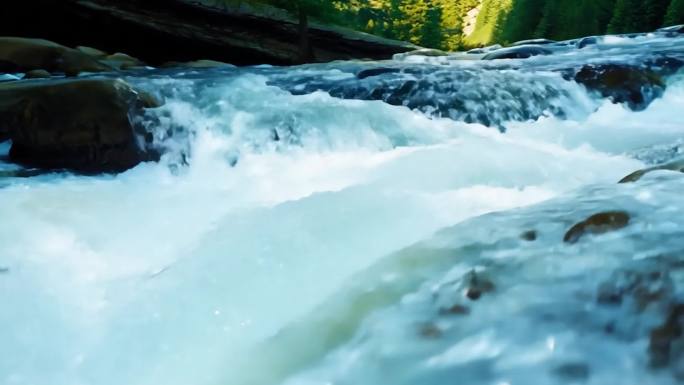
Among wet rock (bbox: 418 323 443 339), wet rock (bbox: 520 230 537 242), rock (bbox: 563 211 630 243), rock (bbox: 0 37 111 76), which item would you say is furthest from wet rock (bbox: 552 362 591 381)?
rock (bbox: 0 37 111 76)

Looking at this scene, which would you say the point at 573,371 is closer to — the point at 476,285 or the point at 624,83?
the point at 476,285

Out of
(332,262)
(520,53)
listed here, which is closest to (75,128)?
(332,262)

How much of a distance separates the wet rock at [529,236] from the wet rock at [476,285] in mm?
406

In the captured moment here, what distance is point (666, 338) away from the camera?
5.06 feet

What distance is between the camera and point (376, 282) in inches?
93.9

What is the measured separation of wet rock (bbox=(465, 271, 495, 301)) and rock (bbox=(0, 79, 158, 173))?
10.5 ft

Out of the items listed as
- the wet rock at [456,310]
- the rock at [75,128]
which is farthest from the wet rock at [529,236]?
the rock at [75,128]

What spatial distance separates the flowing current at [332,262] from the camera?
178 centimetres

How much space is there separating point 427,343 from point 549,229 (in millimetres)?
1004

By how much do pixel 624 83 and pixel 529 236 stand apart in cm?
578

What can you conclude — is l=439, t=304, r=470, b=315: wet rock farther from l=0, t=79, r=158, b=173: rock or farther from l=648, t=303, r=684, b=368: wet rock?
l=0, t=79, r=158, b=173: rock

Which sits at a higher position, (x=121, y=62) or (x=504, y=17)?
(x=504, y=17)

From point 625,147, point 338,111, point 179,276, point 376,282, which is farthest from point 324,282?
point 625,147

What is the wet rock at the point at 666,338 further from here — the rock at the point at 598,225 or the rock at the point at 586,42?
the rock at the point at 586,42
